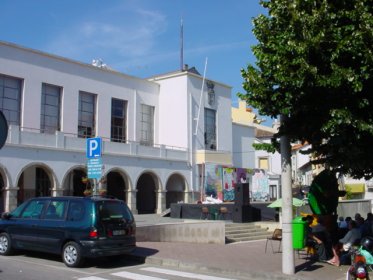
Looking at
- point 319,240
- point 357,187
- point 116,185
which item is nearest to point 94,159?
point 319,240

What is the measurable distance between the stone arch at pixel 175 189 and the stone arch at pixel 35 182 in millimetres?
11300

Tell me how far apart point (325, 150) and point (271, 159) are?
180 ft

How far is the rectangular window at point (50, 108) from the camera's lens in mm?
34125

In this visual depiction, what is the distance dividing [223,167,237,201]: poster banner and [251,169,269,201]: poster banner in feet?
13.2

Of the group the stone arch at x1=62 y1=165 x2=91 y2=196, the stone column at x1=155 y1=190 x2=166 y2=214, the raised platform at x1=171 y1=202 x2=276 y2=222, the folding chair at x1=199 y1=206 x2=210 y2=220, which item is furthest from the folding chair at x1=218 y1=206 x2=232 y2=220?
the stone column at x1=155 y1=190 x2=166 y2=214

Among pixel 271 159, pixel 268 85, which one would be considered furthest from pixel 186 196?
pixel 268 85

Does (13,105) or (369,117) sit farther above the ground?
(13,105)

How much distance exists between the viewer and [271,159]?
66.2 m

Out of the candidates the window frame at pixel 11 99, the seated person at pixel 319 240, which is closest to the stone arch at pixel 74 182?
the window frame at pixel 11 99

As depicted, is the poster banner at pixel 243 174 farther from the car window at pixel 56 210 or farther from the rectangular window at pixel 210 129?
the car window at pixel 56 210

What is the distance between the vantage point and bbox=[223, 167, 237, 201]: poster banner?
44062 millimetres

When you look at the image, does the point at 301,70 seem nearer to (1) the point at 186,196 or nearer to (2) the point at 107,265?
(2) the point at 107,265

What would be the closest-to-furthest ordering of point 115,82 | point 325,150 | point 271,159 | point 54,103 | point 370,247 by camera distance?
point 370,247 → point 325,150 → point 54,103 → point 115,82 → point 271,159

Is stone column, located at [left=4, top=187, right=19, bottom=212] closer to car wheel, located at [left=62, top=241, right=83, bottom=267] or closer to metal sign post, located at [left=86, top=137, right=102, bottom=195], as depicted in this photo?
metal sign post, located at [left=86, top=137, right=102, bottom=195]
